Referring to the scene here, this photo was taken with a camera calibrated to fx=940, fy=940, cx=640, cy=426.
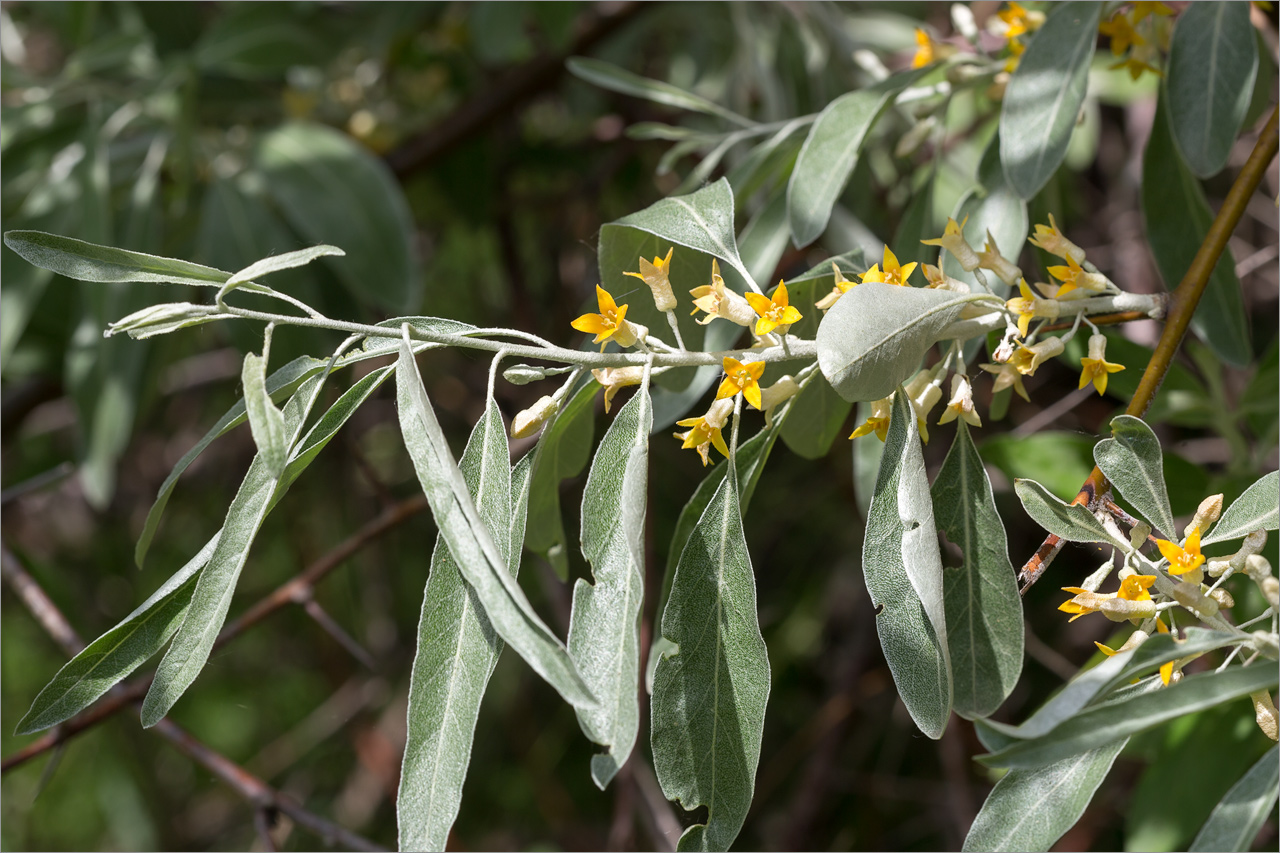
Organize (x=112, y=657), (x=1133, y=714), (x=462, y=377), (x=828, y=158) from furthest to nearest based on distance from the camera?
(x=462, y=377)
(x=828, y=158)
(x=112, y=657)
(x=1133, y=714)

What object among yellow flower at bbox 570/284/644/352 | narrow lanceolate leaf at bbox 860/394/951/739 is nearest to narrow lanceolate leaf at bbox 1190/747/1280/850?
narrow lanceolate leaf at bbox 860/394/951/739

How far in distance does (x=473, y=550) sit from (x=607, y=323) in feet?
0.69

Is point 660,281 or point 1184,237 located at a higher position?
point 660,281

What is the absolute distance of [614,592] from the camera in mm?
638

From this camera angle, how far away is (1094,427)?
164 cm

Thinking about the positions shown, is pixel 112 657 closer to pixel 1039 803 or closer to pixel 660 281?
pixel 660 281

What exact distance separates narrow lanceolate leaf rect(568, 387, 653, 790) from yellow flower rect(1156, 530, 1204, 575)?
35cm

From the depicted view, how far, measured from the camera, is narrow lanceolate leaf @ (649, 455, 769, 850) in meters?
0.65

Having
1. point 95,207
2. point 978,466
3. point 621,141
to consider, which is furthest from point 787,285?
point 621,141

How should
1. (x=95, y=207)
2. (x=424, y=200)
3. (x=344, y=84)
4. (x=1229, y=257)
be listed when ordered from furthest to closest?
1. (x=424, y=200)
2. (x=344, y=84)
3. (x=95, y=207)
4. (x=1229, y=257)

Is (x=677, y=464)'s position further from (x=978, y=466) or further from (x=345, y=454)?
(x=978, y=466)

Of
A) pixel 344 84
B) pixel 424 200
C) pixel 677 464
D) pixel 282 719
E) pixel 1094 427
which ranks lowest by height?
pixel 282 719

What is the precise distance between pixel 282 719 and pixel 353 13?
184 cm

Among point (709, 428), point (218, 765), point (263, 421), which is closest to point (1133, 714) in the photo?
point (709, 428)
